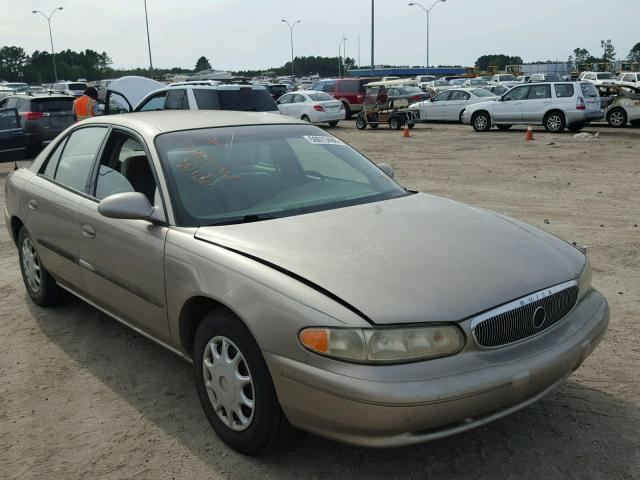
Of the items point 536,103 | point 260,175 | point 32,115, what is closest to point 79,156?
point 260,175

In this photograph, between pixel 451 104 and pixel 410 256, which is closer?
pixel 410 256

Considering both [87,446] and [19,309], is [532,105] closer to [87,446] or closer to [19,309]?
[19,309]

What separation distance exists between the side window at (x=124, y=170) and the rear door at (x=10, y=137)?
35.0 feet

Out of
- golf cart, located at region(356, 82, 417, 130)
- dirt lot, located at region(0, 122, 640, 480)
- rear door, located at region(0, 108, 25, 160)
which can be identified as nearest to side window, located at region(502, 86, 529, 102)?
golf cart, located at region(356, 82, 417, 130)

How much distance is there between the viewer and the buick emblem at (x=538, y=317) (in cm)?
284

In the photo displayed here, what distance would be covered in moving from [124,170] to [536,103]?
18776 mm

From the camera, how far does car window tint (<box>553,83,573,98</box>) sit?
19984 mm

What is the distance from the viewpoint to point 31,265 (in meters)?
5.23

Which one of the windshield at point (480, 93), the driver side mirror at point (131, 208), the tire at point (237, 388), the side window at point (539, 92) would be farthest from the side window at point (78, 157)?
the windshield at point (480, 93)

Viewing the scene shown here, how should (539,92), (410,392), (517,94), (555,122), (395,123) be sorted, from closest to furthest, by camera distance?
(410,392), (555,122), (539,92), (517,94), (395,123)

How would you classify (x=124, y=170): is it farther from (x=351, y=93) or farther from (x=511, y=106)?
(x=351, y=93)

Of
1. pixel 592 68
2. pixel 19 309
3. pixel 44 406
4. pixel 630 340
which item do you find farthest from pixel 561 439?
pixel 592 68

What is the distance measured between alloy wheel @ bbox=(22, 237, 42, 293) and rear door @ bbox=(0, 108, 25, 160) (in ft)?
30.7

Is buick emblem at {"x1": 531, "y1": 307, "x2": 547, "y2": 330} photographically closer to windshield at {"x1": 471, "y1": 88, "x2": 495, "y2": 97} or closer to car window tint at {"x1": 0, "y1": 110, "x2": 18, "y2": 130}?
car window tint at {"x1": 0, "y1": 110, "x2": 18, "y2": 130}
